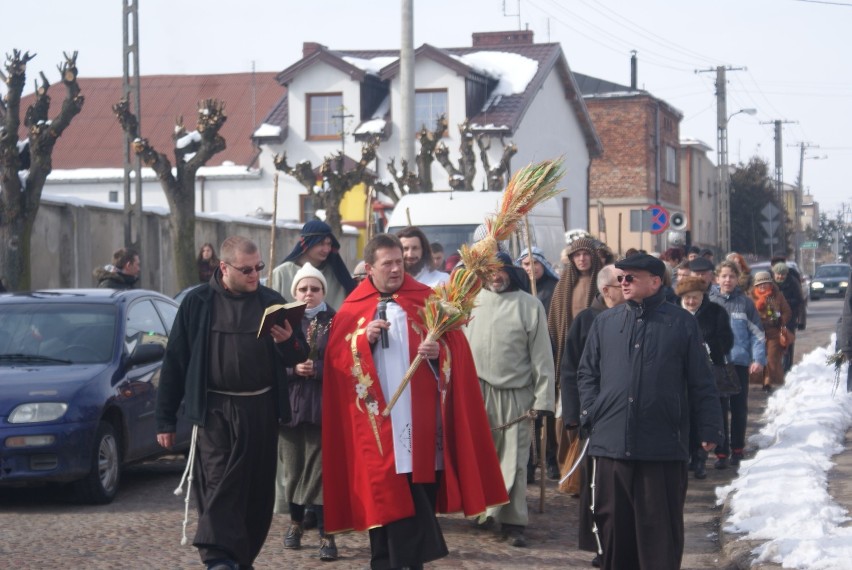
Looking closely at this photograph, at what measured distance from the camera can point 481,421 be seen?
24.7ft

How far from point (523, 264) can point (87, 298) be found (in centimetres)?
371

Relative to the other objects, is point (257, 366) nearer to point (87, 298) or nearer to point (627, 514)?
point (627, 514)

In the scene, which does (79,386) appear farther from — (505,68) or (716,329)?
(505,68)

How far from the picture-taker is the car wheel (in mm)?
10195

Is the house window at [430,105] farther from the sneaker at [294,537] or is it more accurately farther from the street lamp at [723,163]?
the sneaker at [294,537]

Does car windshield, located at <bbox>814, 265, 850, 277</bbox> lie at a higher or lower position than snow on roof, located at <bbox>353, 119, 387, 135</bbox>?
lower

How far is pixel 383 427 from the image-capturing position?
720 centimetres

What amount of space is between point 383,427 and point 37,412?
3.69 m

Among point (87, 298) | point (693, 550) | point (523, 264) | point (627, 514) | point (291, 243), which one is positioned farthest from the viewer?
point (291, 243)

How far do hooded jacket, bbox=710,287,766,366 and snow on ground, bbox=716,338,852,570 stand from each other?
0.84 m

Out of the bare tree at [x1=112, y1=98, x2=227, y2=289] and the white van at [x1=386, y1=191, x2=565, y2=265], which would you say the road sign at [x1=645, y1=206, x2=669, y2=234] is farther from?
the bare tree at [x1=112, y1=98, x2=227, y2=289]

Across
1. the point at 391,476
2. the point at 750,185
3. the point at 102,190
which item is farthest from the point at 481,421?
the point at 750,185

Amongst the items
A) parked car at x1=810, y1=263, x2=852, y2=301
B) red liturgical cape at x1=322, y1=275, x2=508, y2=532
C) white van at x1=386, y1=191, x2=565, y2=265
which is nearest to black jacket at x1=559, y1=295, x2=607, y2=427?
red liturgical cape at x1=322, y1=275, x2=508, y2=532

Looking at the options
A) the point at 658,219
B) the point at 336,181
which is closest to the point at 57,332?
the point at 336,181
